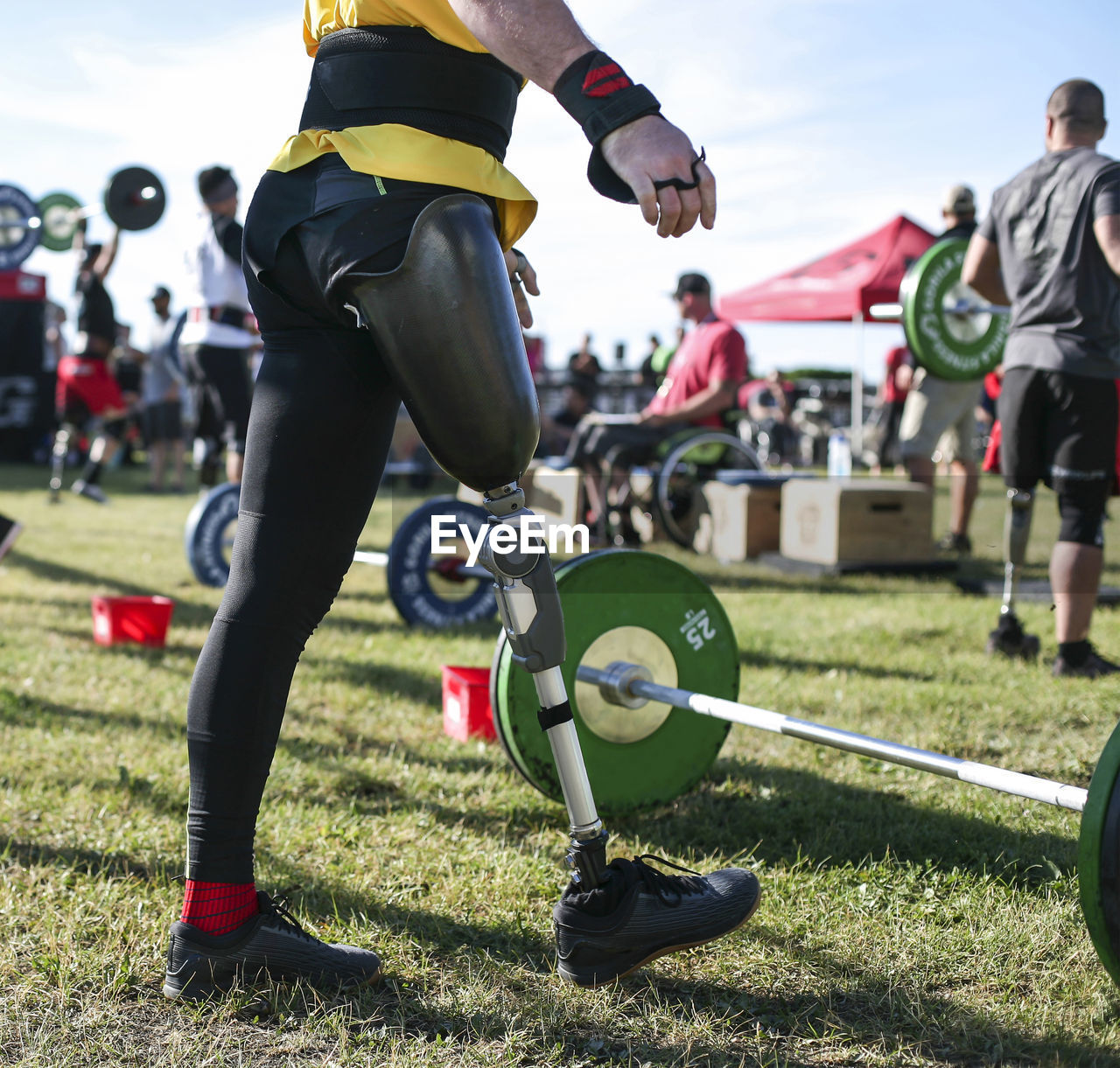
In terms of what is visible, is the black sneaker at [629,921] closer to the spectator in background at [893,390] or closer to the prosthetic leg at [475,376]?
the prosthetic leg at [475,376]

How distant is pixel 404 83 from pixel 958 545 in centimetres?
631

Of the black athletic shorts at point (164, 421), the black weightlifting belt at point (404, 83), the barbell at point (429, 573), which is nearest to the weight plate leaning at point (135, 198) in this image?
the barbell at point (429, 573)

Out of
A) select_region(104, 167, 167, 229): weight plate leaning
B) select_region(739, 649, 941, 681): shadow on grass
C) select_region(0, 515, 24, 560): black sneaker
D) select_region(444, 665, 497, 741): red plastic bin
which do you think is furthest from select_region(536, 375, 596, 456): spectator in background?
select_region(444, 665, 497, 741): red plastic bin

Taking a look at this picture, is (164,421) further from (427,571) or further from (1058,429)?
(1058,429)

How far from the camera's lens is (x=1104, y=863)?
1.37m

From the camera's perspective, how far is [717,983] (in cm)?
167

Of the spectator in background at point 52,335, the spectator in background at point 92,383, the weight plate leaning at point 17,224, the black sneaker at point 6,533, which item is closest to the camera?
the black sneaker at point 6,533

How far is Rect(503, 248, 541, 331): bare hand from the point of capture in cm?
179

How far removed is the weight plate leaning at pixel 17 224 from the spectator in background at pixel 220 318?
2.82 meters

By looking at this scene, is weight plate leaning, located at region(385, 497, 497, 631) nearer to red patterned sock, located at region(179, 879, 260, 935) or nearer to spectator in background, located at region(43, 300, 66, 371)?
red patterned sock, located at region(179, 879, 260, 935)

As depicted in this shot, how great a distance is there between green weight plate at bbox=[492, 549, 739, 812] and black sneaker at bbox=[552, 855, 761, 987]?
0.53m

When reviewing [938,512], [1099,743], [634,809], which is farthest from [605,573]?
[938,512]

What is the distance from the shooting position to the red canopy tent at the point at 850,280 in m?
11.2

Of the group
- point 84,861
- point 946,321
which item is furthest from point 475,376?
point 946,321
